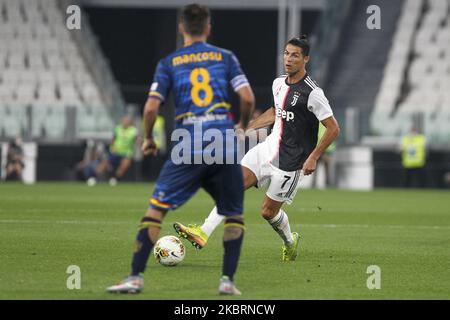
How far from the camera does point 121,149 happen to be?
1280 inches

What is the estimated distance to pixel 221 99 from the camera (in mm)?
8398

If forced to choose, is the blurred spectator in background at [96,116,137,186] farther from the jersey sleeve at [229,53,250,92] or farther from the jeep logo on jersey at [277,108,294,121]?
the jersey sleeve at [229,53,250,92]

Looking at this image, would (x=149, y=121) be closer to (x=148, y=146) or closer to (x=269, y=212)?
(x=148, y=146)

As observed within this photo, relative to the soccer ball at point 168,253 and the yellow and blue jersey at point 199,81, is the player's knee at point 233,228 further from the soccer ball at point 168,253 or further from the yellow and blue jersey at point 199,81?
the soccer ball at point 168,253

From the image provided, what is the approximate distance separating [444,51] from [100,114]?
1294 cm

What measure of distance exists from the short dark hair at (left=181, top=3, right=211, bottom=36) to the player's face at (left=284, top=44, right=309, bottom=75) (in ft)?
9.88

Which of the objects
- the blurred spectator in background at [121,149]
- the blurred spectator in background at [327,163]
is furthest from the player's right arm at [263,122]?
the blurred spectator in background at [327,163]

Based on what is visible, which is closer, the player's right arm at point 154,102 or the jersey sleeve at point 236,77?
the player's right arm at point 154,102

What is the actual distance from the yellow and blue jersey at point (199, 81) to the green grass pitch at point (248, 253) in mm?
1335

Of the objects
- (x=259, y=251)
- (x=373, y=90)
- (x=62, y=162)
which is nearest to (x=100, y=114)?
(x=62, y=162)

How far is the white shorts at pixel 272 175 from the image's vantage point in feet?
37.8

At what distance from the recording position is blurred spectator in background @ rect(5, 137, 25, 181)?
106 ft

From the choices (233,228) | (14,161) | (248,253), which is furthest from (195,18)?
(14,161)

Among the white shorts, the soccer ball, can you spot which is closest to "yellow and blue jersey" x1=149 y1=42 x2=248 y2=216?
the soccer ball
